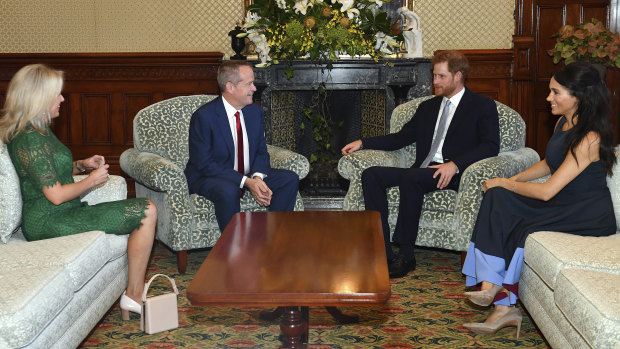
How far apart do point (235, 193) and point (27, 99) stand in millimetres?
1310

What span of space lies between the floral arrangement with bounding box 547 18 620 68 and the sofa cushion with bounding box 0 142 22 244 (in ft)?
→ 16.4

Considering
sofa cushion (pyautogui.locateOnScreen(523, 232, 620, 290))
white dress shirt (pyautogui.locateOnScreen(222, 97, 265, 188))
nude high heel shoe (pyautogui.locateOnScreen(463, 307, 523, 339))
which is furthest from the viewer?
white dress shirt (pyautogui.locateOnScreen(222, 97, 265, 188))

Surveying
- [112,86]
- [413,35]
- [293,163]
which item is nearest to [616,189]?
[293,163]

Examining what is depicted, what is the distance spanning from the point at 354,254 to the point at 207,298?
69cm

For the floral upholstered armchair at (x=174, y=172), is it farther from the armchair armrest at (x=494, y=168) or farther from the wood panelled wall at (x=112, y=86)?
the wood panelled wall at (x=112, y=86)

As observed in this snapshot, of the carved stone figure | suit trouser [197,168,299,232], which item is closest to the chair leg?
suit trouser [197,168,299,232]

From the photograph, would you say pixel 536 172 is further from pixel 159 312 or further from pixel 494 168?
pixel 159 312

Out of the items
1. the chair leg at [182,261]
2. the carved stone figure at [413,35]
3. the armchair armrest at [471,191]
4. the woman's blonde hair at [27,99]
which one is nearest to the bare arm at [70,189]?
the woman's blonde hair at [27,99]

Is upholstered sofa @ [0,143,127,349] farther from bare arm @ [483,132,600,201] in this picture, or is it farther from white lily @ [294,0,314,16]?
white lily @ [294,0,314,16]

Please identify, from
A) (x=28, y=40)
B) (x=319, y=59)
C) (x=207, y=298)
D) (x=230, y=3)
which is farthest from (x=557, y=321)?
(x=28, y=40)

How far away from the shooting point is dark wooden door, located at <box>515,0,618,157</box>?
6906 millimetres

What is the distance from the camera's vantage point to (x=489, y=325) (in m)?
3.22

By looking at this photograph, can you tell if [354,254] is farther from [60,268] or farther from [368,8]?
[368,8]

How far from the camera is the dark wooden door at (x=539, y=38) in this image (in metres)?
6.91
